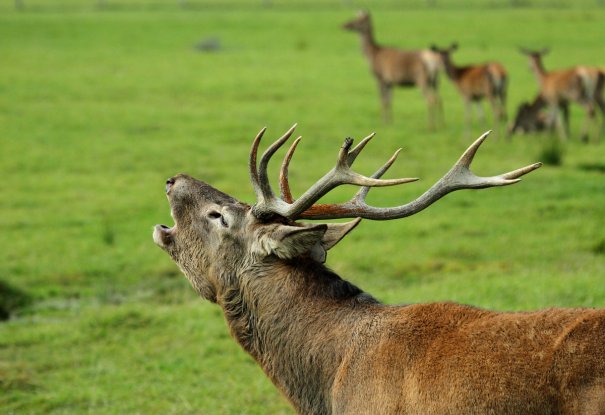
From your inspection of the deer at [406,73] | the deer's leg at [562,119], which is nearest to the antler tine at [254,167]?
the deer's leg at [562,119]

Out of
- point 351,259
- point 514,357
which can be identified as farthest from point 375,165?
point 514,357

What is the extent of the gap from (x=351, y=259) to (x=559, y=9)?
30480 millimetres

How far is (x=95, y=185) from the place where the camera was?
14.3 m

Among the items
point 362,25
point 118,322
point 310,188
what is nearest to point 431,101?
point 362,25

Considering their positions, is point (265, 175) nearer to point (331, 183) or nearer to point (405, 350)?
point (331, 183)

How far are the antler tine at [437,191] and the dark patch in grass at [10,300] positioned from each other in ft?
16.2

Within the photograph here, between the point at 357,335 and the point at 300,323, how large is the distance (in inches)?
13.1

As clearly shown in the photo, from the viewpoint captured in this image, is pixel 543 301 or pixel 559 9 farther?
pixel 559 9

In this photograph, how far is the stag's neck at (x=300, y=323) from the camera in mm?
4707

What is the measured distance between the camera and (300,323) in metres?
4.82

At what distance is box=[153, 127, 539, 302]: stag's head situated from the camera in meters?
4.75

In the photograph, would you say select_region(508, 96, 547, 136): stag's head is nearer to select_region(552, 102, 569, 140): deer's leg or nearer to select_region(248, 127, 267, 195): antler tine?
select_region(552, 102, 569, 140): deer's leg

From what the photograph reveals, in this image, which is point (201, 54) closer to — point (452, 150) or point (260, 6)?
point (452, 150)

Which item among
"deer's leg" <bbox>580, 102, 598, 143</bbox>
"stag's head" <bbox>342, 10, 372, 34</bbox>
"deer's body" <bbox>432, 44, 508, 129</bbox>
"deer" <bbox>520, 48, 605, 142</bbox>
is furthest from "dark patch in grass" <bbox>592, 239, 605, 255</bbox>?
"stag's head" <bbox>342, 10, 372, 34</bbox>
